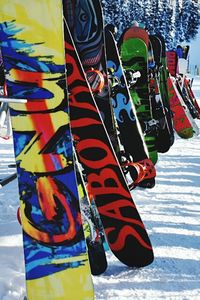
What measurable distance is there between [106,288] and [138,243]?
448 mm

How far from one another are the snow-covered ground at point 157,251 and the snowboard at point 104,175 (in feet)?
0.47

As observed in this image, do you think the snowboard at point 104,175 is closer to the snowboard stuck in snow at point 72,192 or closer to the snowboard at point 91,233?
the snowboard stuck in snow at point 72,192

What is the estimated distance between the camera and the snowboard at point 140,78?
5738mm

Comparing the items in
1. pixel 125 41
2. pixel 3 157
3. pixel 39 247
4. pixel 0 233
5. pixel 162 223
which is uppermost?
pixel 125 41

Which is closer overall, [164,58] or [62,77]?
[62,77]

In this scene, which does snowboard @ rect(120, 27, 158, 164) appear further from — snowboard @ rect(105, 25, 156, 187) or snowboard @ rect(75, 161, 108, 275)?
snowboard @ rect(75, 161, 108, 275)

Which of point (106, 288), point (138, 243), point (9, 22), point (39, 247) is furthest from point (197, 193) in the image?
point (9, 22)

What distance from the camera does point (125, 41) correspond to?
582cm

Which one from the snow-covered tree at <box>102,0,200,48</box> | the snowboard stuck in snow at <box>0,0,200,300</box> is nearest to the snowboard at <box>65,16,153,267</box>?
the snowboard stuck in snow at <box>0,0,200,300</box>

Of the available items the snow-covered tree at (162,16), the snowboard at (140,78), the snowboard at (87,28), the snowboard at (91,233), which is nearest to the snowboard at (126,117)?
the snowboard at (87,28)

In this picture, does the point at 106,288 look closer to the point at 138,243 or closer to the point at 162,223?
the point at 138,243

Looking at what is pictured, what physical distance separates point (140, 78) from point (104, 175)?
300 cm

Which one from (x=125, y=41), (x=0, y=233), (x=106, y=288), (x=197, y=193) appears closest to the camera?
(x=106, y=288)

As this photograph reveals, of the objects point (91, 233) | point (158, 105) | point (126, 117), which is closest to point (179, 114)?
point (158, 105)
